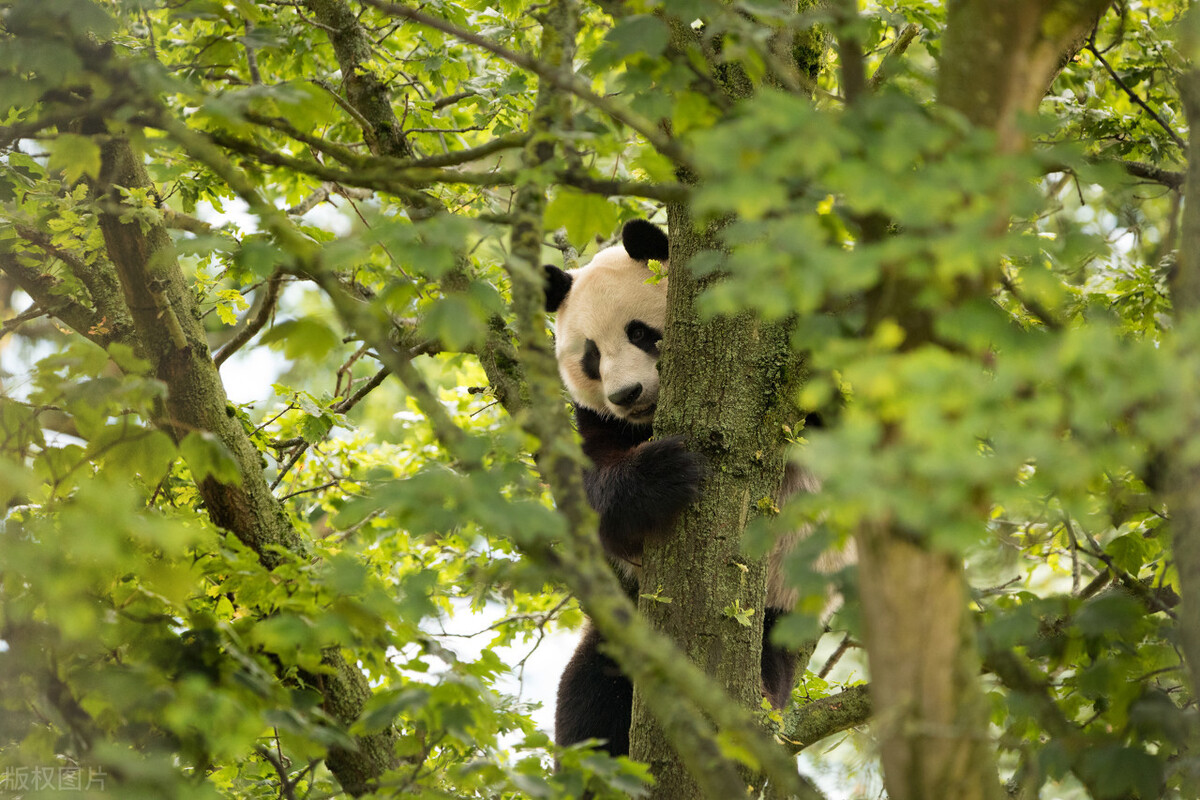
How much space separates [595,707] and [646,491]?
1695 millimetres

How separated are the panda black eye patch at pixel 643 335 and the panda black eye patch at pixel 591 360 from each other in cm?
24

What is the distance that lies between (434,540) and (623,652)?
384 centimetres

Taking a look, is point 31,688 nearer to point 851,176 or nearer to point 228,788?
point 228,788

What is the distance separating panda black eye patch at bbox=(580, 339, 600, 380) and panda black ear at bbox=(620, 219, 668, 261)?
21.5 inches

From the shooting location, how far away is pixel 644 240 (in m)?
4.88

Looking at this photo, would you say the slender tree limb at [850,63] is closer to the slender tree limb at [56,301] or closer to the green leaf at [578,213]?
the green leaf at [578,213]

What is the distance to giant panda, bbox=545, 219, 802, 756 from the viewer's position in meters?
4.23

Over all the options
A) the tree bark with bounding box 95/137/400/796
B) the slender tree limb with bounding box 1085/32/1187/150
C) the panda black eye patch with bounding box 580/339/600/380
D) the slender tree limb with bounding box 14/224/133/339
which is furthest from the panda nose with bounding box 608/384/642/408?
the slender tree limb with bounding box 1085/32/1187/150

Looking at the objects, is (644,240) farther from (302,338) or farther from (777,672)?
(302,338)

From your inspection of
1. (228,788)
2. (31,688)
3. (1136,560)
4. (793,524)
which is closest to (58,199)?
(31,688)

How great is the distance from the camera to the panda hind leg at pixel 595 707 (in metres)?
4.61

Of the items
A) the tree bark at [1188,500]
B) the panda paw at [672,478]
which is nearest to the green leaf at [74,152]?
the panda paw at [672,478]

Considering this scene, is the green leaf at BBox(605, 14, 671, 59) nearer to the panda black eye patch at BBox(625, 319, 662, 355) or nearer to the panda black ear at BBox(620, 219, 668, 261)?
the panda black ear at BBox(620, 219, 668, 261)

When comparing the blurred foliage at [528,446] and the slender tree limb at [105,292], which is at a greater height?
the slender tree limb at [105,292]
